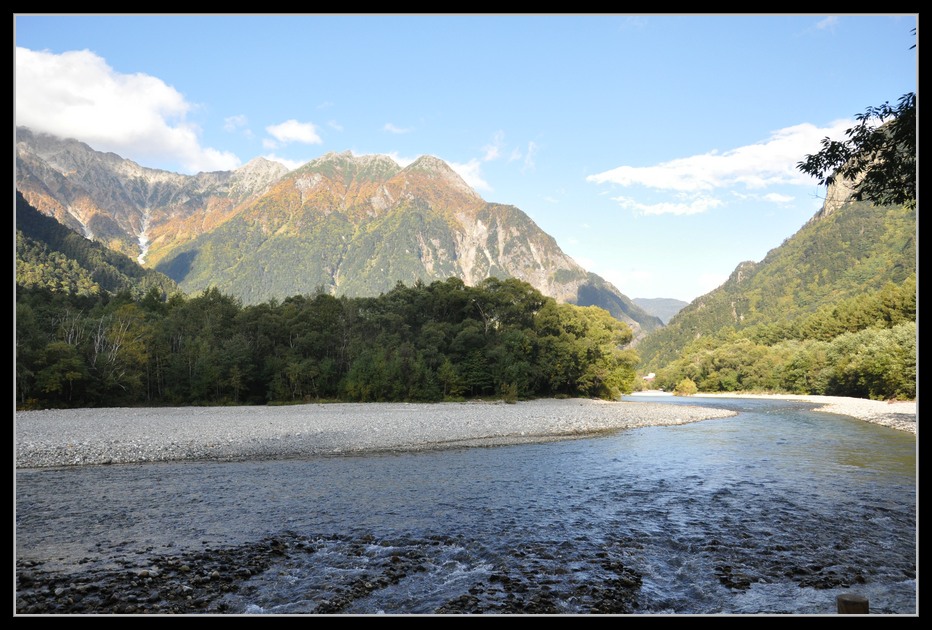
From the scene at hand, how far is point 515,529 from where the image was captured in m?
11.3

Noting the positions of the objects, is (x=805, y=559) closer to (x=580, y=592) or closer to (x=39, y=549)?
(x=580, y=592)

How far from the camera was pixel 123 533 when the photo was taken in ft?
36.0

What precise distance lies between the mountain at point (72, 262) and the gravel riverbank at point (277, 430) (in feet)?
208

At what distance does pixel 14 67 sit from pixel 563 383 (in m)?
63.6

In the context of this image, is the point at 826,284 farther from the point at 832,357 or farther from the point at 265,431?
the point at 265,431

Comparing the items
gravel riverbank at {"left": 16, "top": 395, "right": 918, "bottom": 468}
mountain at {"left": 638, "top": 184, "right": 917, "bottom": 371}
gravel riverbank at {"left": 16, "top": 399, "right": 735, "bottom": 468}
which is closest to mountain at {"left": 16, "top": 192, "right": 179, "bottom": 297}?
gravel riverbank at {"left": 16, "top": 395, "right": 918, "bottom": 468}

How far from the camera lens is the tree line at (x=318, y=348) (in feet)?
149

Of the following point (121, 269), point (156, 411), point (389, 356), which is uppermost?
point (121, 269)

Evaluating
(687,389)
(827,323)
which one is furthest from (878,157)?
(687,389)

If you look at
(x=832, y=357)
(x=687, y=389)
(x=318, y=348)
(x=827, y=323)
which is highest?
(x=827, y=323)

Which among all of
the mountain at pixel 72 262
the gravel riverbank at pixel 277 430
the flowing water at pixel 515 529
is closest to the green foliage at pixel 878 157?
the flowing water at pixel 515 529

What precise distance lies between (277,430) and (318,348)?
30237 mm
